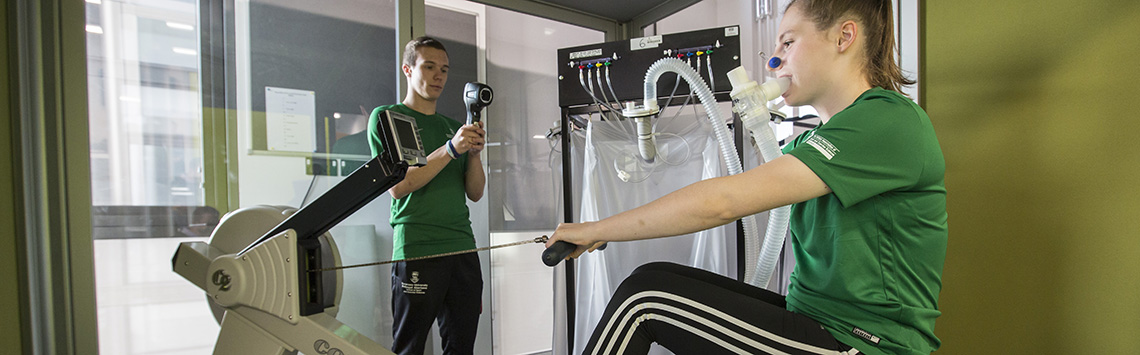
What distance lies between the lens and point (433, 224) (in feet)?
5.63

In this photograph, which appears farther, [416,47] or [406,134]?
[416,47]

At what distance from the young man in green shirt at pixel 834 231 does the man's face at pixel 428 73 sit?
3.42 ft

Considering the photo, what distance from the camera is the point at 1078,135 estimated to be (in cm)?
116

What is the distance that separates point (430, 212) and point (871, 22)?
1.30m

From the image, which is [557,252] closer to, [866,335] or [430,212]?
[866,335]

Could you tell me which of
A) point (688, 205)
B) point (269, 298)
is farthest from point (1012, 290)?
point (269, 298)

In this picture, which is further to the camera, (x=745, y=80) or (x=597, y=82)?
(x=597, y=82)

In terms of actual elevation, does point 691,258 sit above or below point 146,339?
above

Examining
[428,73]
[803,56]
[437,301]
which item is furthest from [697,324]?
[428,73]

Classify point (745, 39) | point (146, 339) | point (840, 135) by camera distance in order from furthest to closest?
point (745, 39) < point (146, 339) < point (840, 135)

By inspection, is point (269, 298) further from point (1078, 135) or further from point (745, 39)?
point (745, 39)

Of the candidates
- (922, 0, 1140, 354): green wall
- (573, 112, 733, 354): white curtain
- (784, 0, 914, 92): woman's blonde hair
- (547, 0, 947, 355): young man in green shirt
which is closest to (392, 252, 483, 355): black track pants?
(573, 112, 733, 354): white curtain

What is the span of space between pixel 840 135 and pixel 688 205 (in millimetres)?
257

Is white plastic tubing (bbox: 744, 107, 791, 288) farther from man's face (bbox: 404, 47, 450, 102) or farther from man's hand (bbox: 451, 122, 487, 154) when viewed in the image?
man's face (bbox: 404, 47, 450, 102)
